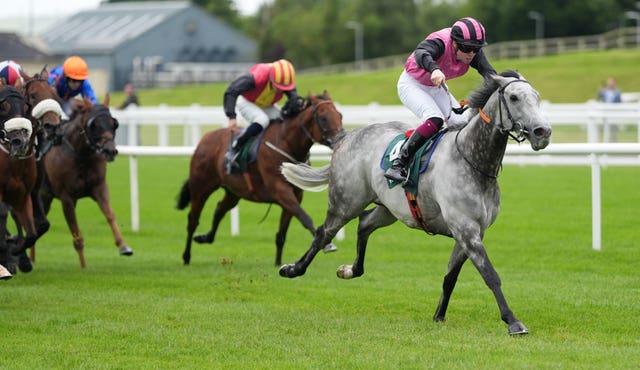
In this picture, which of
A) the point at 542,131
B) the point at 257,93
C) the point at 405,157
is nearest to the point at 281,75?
the point at 257,93

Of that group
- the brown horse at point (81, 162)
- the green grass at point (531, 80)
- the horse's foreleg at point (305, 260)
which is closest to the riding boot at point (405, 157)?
the horse's foreleg at point (305, 260)

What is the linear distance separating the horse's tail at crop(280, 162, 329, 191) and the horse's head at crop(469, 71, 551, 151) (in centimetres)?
205

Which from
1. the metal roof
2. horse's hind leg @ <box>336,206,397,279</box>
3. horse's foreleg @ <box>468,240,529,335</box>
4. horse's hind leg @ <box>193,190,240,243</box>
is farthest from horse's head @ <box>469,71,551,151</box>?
the metal roof

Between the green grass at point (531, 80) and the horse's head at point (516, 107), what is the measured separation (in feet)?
115

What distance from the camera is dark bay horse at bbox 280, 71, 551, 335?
275 inches

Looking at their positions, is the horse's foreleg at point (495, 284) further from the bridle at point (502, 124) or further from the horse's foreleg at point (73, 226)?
the horse's foreleg at point (73, 226)

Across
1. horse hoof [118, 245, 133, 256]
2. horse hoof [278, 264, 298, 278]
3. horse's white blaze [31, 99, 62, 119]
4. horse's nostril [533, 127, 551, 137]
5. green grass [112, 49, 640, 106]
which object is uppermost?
horse's nostril [533, 127, 551, 137]

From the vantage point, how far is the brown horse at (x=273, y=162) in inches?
434

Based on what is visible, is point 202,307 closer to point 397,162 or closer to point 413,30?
point 397,162

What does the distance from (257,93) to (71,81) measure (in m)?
1.97

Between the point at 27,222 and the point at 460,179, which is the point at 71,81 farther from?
the point at 460,179

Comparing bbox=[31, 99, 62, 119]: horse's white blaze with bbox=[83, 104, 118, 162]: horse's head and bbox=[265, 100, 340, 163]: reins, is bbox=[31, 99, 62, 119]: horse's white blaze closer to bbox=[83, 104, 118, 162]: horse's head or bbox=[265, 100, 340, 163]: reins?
bbox=[83, 104, 118, 162]: horse's head

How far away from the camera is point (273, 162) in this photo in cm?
1126

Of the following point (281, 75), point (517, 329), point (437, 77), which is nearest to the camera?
point (517, 329)
